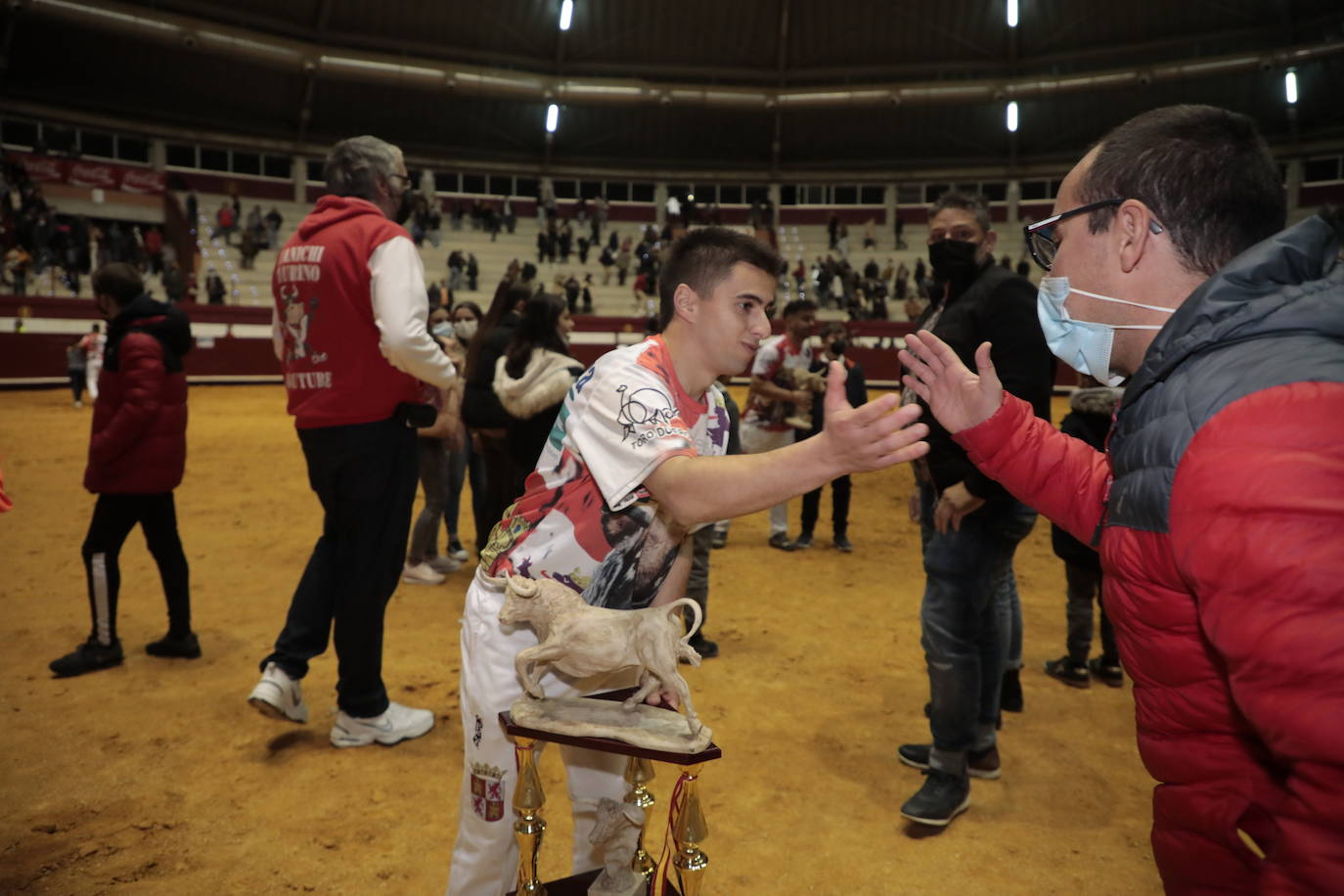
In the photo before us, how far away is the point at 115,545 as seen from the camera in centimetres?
453

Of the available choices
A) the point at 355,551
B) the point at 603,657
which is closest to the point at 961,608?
the point at 603,657

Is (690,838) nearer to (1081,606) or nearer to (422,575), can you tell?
(1081,606)

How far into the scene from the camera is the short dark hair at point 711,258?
7.18 feet

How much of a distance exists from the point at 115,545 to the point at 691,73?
108 feet

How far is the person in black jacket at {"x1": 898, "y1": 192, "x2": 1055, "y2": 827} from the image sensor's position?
3.18 m

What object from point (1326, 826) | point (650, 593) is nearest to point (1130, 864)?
point (650, 593)

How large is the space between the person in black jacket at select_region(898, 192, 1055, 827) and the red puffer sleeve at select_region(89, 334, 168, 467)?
371cm

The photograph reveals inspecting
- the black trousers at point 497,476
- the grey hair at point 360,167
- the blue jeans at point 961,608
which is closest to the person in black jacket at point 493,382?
the black trousers at point 497,476

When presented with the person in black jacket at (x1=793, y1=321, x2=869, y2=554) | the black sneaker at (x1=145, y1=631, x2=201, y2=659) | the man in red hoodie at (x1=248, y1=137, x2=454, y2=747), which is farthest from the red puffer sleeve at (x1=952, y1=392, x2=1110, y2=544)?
the person in black jacket at (x1=793, y1=321, x2=869, y2=554)

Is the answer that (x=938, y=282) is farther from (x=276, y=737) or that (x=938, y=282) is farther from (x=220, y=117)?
(x=220, y=117)

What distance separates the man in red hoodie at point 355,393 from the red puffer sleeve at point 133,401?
1060 mm

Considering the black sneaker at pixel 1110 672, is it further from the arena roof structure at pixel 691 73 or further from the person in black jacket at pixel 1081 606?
the arena roof structure at pixel 691 73

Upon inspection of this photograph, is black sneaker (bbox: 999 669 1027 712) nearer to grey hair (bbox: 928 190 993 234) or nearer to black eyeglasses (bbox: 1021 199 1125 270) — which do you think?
grey hair (bbox: 928 190 993 234)

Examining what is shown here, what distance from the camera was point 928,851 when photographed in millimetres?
3139
